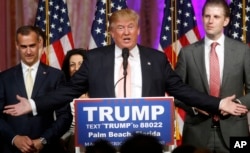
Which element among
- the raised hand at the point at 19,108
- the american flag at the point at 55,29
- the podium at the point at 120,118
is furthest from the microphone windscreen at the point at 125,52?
the american flag at the point at 55,29

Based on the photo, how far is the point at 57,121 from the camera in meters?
4.32

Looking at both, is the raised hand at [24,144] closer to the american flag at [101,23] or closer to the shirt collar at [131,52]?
the shirt collar at [131,52]

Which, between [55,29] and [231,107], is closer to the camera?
A: [231,107]

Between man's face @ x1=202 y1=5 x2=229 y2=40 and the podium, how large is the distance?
0.99m

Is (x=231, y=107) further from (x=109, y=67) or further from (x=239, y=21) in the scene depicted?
(x=239, y=21)

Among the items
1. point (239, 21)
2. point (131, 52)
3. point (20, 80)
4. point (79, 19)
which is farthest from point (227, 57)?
point (79, 19)

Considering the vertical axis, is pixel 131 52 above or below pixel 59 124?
above

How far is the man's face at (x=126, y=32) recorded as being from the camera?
3885mm

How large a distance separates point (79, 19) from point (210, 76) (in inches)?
116

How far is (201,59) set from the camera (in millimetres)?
4340

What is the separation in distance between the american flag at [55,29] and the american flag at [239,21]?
1732mm

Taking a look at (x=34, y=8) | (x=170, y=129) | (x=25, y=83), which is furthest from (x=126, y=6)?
(x=170, y=129)

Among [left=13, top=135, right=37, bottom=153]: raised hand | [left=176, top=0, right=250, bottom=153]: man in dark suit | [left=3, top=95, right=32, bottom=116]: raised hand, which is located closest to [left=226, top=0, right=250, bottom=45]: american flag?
[left=176, top=0, right=250, bottom=153]: man in dark suit

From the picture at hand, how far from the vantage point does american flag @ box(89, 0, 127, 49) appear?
6801 millimetres
